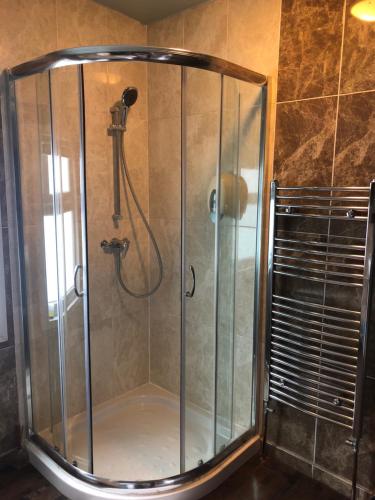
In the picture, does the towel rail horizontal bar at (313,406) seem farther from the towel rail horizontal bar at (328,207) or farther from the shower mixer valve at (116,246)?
the shower mixer valve at (116,246)

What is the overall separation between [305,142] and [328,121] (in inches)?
5.4

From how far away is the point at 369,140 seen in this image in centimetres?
167

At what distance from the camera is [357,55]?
166 cm

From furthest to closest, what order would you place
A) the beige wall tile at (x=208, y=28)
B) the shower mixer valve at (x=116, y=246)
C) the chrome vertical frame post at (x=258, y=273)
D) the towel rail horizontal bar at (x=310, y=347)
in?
the shower mixer valve at (x=116, y=246) → the beige wall tile at (x=208, y=28) → the chrome vertical frame post at (x=258, y=273) → the towel rail horizontal bar at (x=310, y=347)

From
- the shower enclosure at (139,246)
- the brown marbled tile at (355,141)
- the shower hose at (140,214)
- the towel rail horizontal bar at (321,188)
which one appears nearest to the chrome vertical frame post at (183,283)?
the shower enclosure at (139,246)

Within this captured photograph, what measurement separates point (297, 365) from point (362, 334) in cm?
41

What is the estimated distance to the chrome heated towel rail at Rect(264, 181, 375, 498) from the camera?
1703 millimetres

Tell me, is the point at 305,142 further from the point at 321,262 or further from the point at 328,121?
the point at 321,262

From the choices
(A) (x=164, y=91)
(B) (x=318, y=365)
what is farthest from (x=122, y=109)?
(B) (x=318, y=365)

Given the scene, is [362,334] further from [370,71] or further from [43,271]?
[43,271]

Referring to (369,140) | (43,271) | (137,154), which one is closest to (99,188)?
(137,154)

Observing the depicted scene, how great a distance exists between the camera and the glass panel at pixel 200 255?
1.84 metres

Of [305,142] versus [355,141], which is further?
[305,142]

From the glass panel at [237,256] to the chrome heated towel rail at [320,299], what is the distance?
0.15 m
